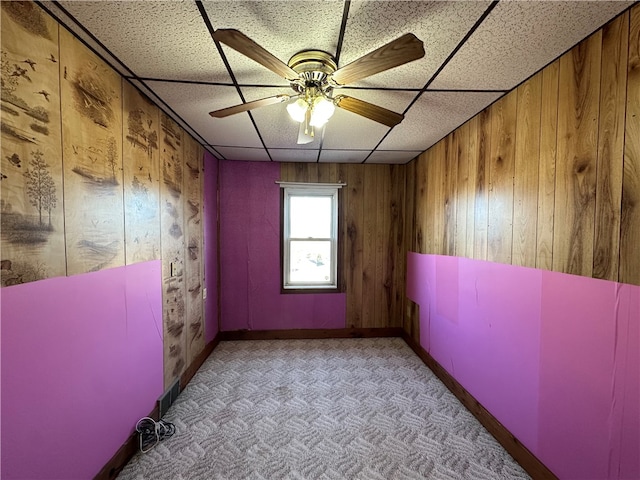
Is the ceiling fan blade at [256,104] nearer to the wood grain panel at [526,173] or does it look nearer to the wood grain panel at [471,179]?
the wood grain panel at [526,173]

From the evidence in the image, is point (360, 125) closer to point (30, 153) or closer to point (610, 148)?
point (610, 148)

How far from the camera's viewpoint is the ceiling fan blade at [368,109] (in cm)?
151

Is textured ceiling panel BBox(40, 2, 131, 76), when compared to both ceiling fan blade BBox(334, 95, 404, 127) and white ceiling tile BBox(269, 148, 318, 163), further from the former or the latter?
white ceiling tile BBox(269, 148, 318, 163)

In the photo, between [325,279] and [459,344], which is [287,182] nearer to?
[325,279]

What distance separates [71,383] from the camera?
130cm

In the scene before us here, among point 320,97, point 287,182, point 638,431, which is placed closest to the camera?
point 638,431

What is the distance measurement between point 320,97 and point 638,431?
6.56 feet

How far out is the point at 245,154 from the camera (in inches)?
127

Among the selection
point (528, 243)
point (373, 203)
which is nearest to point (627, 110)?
point (528, 243)

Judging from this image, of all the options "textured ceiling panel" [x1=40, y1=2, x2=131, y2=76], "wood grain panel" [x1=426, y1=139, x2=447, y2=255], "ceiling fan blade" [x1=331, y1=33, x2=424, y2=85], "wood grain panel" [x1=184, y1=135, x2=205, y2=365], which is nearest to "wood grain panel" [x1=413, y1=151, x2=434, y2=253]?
"wood grain panel" [x1=426, y1=139, x2=447, y2=255]

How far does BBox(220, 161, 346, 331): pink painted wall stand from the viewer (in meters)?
3.55

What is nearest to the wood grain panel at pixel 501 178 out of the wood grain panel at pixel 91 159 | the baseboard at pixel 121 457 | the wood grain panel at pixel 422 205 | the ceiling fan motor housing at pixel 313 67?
the wood grain panel at pixel 422 205

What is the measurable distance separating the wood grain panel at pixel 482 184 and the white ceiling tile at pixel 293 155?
1619 millimetres

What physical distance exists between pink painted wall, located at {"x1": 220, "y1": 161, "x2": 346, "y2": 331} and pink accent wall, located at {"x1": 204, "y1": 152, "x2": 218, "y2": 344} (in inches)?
4.9
